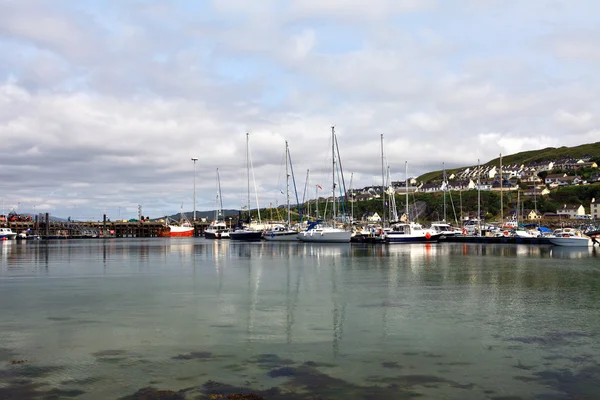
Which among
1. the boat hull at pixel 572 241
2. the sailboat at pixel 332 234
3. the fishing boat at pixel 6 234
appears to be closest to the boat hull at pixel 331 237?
the sailboat at pixel 332 234

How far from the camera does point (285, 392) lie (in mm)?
14445

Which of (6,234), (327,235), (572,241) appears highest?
(6,234)

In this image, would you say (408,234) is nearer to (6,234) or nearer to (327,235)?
(327,235)

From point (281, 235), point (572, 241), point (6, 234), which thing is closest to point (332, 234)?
point (281, 235)

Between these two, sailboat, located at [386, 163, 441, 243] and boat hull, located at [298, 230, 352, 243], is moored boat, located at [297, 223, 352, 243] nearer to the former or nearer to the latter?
boat hull, located at [298, 230, 352, 243]

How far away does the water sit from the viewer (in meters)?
15.2

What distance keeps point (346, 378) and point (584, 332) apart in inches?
452

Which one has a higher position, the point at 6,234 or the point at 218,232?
the point at 6,234

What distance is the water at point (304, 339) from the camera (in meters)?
15.2

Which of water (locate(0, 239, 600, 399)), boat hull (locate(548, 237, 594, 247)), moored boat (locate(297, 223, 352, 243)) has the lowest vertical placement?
boat hull (locate(548, 237, 594, 247))

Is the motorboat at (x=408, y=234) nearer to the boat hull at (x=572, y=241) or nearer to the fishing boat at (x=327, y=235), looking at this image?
the fishing boat at (x=327, y=235)

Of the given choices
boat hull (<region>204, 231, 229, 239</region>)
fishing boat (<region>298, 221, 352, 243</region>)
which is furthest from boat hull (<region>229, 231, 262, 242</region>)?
fishing boat (<region>298, 221, 352, 243</region>)

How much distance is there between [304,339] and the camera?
20.8m

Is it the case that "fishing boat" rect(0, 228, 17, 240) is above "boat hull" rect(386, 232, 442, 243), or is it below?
above
